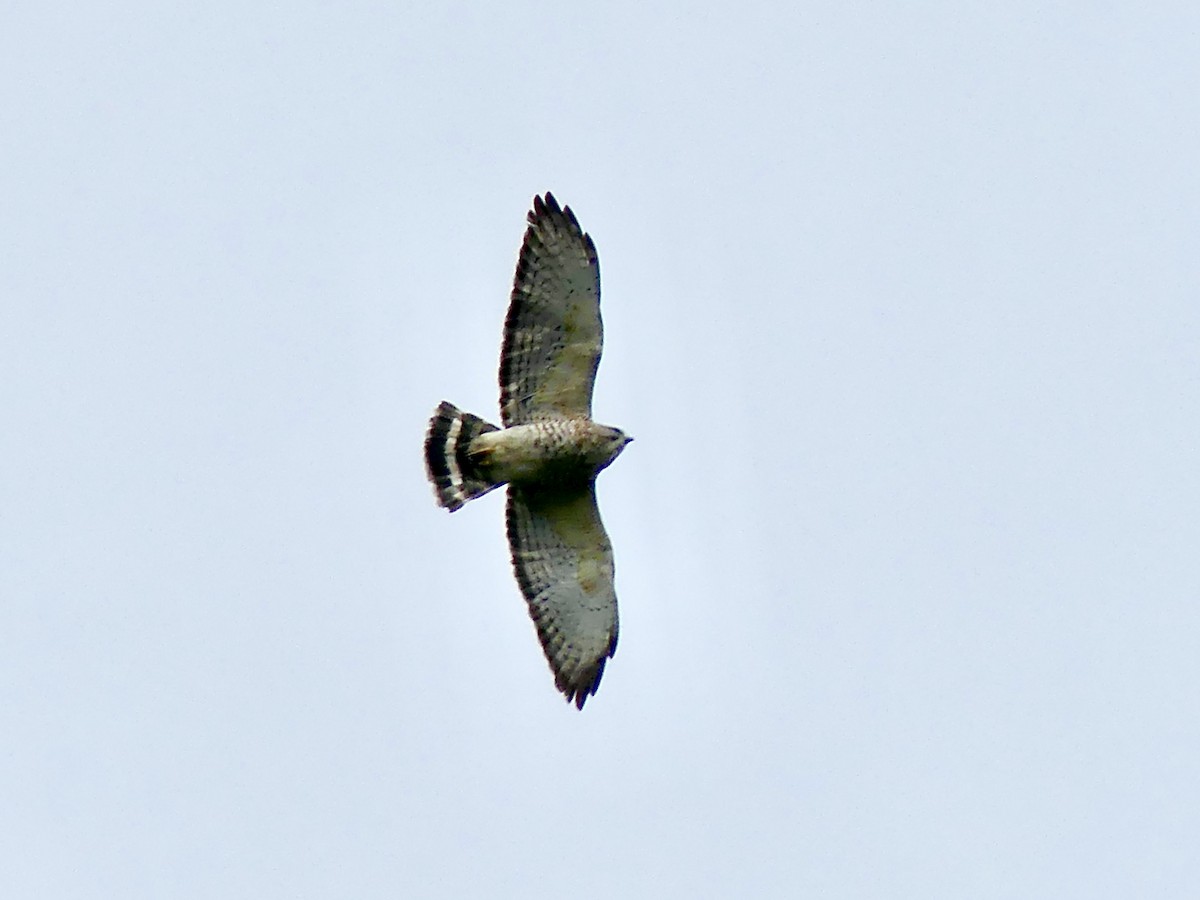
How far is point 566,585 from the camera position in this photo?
19.6m

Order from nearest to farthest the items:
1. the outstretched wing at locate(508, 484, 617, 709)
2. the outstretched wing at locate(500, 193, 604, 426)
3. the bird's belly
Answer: the outstretched wing at locate(500, 193, 604, 426)
the bird's belly
the outstretched wing at locate(508, 484, 617, 709)

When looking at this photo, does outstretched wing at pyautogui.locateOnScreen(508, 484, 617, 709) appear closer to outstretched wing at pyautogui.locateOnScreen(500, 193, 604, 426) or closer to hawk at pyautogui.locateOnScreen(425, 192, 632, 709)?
hawk at pyautogui.locateOnScreen(425, 192, 632, 709)

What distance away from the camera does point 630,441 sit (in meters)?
19.3

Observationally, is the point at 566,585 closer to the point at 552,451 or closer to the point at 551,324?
the point at 552,451

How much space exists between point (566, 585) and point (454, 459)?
1281 mm

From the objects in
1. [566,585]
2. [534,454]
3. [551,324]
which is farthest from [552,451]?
[566,585]

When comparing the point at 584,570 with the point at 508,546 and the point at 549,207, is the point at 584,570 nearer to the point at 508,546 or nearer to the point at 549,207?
the point at 508,546

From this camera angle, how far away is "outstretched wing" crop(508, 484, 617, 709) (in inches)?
771

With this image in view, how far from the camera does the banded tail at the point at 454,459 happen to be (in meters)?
19.4

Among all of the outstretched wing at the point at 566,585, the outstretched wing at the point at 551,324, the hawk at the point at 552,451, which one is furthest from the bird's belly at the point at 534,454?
the outstretched wing at the point at 566,585

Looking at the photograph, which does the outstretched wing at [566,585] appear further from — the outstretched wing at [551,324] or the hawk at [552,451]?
the outstretched wing at [551,324]

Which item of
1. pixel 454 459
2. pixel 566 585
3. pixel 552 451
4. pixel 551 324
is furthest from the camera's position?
pixel 566 585

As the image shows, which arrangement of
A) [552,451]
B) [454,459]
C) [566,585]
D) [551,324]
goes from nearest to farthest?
[551,324]
[552,451]
[454,459]
[566,585]

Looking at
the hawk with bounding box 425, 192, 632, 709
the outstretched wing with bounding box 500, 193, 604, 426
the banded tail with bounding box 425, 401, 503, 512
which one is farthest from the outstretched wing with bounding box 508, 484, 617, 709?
the outstretched wing with bounding box 500, 193, 604, 426
